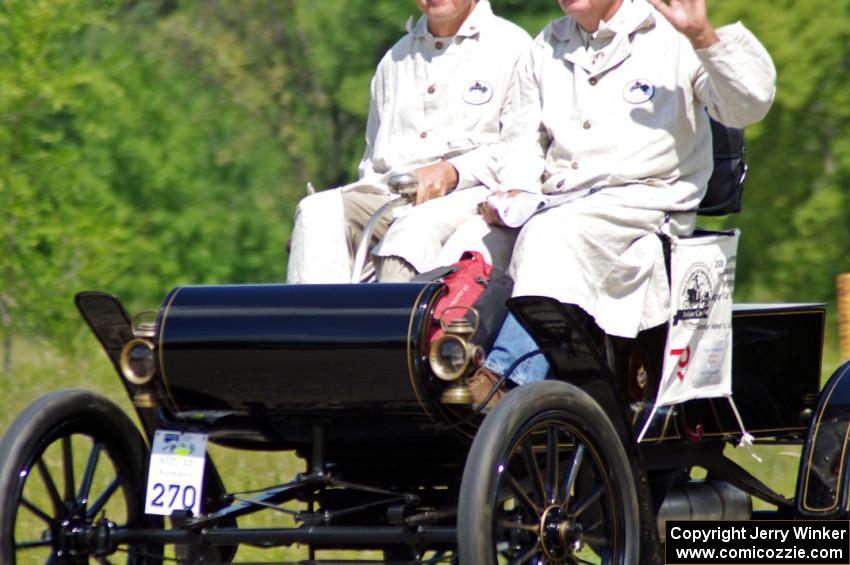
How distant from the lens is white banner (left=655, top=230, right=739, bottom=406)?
5.35m

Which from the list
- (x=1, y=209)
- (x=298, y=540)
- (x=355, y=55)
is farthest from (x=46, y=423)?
(x=355, y=55)

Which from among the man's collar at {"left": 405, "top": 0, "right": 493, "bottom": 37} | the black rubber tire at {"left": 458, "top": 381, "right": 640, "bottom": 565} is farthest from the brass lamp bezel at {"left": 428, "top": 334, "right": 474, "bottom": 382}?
the man's collar at {"left": 405, "top": 0, "right": 493, "bottom": 37}

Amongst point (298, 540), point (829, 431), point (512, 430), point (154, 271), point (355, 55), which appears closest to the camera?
point (512, 430)

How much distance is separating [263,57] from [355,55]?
4.99ft

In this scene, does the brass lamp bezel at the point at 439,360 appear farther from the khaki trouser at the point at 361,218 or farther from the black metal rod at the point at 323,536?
the khaki trouser at the point at 361,218

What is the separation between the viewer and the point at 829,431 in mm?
5863

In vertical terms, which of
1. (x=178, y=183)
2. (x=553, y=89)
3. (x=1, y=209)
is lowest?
(x=553, y=89)

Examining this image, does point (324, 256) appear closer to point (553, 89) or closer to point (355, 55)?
point (553, 89)

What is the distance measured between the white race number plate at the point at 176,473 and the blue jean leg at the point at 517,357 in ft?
2.99

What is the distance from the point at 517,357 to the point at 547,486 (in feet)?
1.57

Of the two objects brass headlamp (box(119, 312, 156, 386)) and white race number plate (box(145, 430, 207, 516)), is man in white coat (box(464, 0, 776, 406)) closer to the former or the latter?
white race number plate (box(145, 430, 207, 516))

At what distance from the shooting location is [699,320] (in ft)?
17.9

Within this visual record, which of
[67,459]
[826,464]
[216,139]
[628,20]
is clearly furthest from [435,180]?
[216,139]

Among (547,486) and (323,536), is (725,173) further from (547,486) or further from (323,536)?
(323,536)
